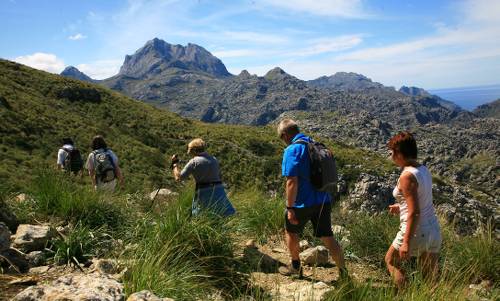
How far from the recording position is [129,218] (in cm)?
598

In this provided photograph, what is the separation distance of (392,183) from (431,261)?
6766 centimetres

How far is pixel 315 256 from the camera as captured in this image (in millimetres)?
5992

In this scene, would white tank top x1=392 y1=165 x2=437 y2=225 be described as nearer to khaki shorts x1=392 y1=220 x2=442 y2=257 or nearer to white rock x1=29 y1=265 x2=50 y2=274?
khaki shorts x1=392 y1=220 x2=442 y2=257

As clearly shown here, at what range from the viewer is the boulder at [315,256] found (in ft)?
19.7

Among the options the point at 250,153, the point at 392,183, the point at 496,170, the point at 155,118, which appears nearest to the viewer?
the point at 392,183

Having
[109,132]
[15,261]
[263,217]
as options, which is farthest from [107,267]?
[109,132]

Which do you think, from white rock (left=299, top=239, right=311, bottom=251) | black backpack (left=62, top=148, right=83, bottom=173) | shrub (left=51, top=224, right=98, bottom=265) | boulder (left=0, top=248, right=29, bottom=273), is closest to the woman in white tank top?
white rock (left=299, top=239, right=311, bottom=251)

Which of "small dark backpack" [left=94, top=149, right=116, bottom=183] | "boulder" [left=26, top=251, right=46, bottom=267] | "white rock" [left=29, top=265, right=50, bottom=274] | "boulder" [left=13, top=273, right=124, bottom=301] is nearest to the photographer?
"boulder" [left=13, top=273, right=124, bottom=301]

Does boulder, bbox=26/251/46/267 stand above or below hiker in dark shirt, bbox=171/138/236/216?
below

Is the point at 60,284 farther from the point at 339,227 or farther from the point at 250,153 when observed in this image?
the point at 250,153

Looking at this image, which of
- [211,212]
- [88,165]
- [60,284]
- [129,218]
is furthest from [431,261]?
[88,165]

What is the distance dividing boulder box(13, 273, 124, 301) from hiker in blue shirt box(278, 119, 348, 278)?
2.55 m

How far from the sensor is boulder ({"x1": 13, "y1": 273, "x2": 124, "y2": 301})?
284 centimetres

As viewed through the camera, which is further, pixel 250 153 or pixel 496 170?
pixel 496 170
